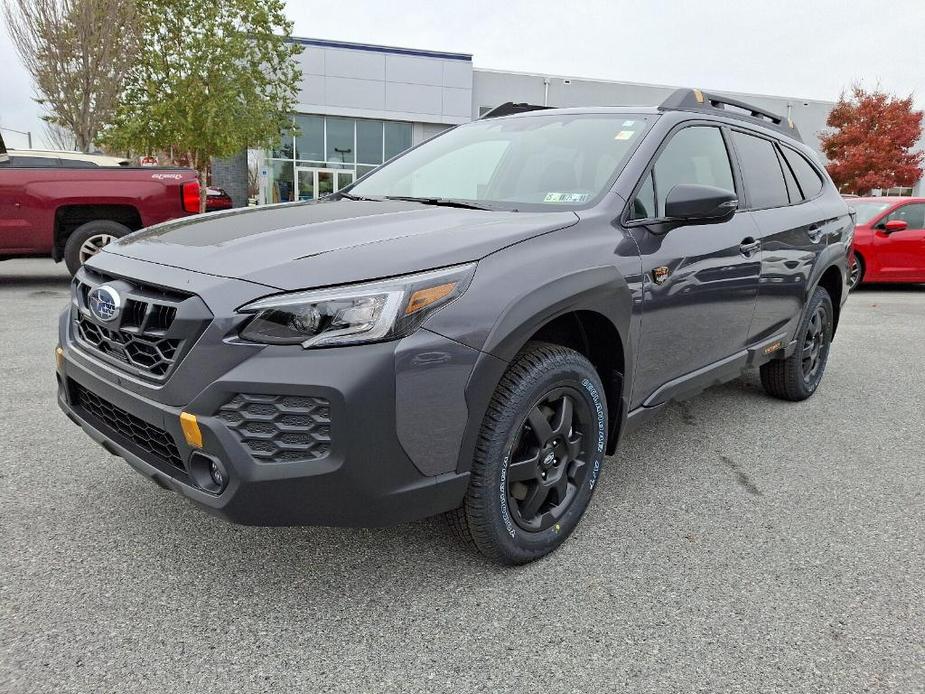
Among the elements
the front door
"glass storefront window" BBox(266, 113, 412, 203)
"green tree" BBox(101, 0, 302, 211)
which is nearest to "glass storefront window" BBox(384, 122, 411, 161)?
"glass storefront window" BBox(266, 113, 412, 203)

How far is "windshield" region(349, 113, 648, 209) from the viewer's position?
9.53 feet

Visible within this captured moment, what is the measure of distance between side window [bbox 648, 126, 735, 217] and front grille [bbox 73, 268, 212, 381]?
1.77 metres

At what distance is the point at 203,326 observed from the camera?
1.94 m

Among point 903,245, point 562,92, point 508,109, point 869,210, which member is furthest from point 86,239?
point 562,92

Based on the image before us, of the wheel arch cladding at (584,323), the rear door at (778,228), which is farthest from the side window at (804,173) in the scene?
the wheel arch cladding at (584,323)

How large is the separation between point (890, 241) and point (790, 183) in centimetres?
800

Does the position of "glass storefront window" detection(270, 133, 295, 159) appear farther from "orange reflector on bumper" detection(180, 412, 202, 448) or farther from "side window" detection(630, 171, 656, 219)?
"orange reflector on bumper" detection(180, 412, 202, 448)

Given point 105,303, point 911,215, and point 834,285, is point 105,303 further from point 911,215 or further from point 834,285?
point 911,215

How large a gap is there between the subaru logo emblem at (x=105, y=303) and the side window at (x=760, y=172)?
3.05 meters

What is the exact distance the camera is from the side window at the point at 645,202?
283cm

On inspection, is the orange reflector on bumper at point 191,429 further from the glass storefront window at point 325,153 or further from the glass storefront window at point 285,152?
the glass storefront window at point 285,152

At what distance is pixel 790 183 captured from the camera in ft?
13.8

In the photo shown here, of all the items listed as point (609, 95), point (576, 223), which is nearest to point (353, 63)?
point (609, 95)

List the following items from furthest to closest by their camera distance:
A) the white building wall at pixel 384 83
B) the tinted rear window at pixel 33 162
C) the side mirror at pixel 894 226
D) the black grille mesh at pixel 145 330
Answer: the white building wall at pixel 384 83, the side mirror at pixel 894 226, the tinted rear window at pixel 33 162, the black grille mesh at pixel 145 330
